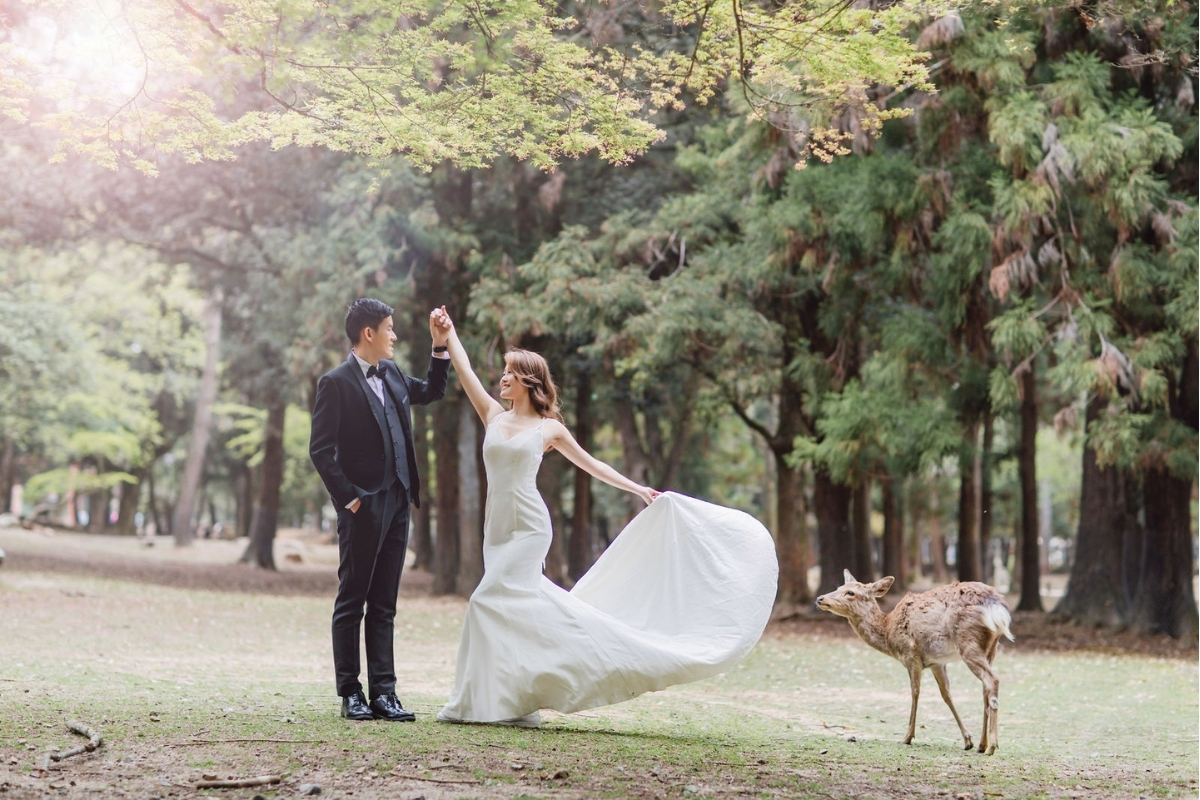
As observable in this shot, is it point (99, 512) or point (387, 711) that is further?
point (99, 512)

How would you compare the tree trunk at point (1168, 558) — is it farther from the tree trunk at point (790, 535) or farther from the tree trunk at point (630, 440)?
the tree trunk at point (630, 440)

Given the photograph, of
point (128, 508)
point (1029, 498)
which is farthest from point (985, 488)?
point (128, 508)

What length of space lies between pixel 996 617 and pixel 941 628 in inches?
12.8

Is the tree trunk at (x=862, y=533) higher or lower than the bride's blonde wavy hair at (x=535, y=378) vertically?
lower

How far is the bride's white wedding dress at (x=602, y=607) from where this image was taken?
21.6 ft

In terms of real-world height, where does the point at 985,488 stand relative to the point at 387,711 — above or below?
above

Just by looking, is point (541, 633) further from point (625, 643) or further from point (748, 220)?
point (748, 220)

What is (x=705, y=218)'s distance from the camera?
18.6m

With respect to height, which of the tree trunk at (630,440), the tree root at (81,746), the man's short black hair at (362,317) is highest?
the tree trunk at (630,440)

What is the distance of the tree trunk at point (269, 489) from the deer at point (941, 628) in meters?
21.9

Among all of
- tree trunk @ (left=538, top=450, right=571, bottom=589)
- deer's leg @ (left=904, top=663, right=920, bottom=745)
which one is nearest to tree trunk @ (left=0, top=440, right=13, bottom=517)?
tree trunk @ (left=538, top=450, right=571, bottom=589)

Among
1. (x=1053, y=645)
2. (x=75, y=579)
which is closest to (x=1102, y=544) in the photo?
(x=1053, y=645)

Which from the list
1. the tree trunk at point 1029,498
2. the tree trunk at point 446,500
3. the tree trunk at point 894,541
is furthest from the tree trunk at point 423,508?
the tree trunk at point 1029,498

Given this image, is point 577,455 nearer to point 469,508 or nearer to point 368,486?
point 368,486
